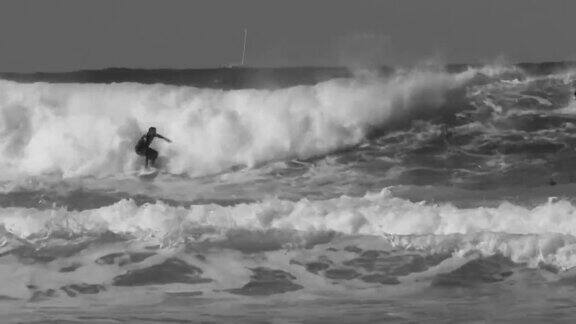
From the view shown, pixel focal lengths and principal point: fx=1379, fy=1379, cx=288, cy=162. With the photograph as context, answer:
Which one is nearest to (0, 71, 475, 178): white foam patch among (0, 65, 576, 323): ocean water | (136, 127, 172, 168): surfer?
(0, 65, 576, 323): ocean water

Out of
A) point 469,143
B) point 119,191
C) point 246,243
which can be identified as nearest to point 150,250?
point 246,243

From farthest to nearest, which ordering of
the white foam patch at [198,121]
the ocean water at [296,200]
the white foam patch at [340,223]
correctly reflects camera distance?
1. the white foam patch at [198,121]
2. the white foam patch at [340,223]
3. the ocean water at [296,200]

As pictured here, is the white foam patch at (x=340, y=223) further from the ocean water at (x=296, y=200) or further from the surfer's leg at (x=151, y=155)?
the surfer's leg at (x=151, y=155)

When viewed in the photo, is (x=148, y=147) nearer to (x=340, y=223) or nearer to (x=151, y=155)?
(x=151, y=155)

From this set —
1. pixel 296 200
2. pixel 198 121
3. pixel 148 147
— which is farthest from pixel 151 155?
pixel 296 200

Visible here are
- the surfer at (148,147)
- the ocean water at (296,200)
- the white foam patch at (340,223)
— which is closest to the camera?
the ocean water at (296,200)

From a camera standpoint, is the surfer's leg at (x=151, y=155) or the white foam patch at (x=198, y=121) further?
the white foam patch at (x=198, y=121)

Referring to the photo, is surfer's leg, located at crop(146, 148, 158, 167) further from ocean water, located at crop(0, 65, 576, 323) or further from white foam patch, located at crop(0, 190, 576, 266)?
white foam patch, located at crop(0, 190, 576, 266)

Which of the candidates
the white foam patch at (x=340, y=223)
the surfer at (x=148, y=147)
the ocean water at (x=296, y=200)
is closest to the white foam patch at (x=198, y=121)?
the ocean water at (x=296, y=200)

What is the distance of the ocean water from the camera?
15.8 m

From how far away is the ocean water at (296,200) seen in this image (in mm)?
15758

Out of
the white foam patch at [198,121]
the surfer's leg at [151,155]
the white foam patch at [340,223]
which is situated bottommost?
the white foam patch at [340,223]

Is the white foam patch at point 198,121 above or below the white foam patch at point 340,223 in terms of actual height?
above

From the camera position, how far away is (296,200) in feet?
65.6
